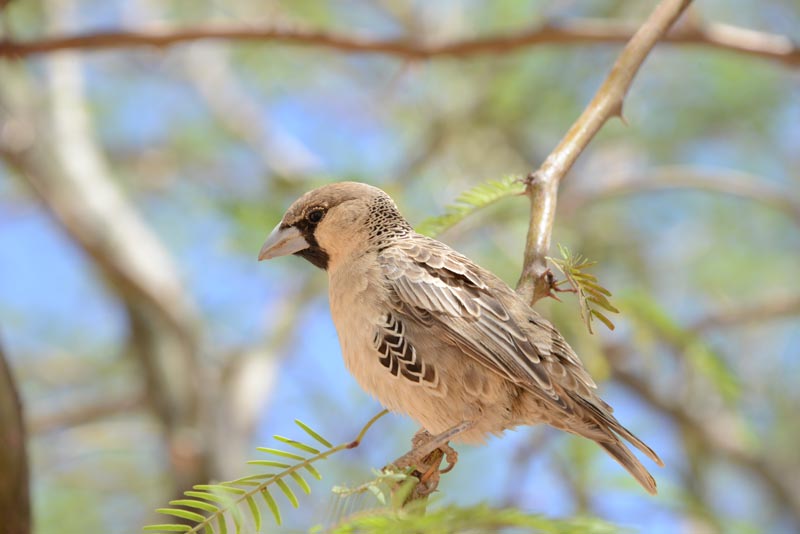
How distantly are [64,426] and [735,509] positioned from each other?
7589 mm

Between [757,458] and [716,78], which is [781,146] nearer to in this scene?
[716,78]

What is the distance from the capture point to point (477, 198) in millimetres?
3336

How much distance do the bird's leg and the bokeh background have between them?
295 centimetres

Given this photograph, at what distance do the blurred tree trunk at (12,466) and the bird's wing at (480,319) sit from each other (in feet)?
4.99

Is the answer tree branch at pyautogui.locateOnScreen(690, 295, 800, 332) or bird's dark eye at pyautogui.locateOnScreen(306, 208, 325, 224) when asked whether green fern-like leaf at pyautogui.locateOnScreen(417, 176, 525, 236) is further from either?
tree branch at pyautogui.locateOnScreen(690, 295, 800, 332)

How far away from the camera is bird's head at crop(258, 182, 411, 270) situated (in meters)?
3.72

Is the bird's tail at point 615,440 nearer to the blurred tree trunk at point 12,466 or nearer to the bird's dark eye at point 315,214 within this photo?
the bird's dark eye at point 315,214

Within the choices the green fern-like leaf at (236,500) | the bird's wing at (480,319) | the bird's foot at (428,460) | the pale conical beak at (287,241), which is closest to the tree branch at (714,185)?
the bird's wing at (480,319)

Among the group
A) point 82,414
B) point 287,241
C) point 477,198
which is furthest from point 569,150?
point 82,414

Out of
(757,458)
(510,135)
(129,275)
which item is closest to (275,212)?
(129,275)

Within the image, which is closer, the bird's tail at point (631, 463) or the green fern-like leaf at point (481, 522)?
the green fern-like leaf at point (481, 522)

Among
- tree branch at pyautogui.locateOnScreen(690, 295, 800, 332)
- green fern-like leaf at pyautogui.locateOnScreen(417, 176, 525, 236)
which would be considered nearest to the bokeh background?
tree branch at pyautogui.locateOnScreen(690, 295, 800, 332)

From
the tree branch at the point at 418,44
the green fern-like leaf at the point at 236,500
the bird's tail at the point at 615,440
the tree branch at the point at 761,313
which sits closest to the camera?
the green fern-like leaf at the point at 236,500

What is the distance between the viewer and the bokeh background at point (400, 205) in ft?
24.4
